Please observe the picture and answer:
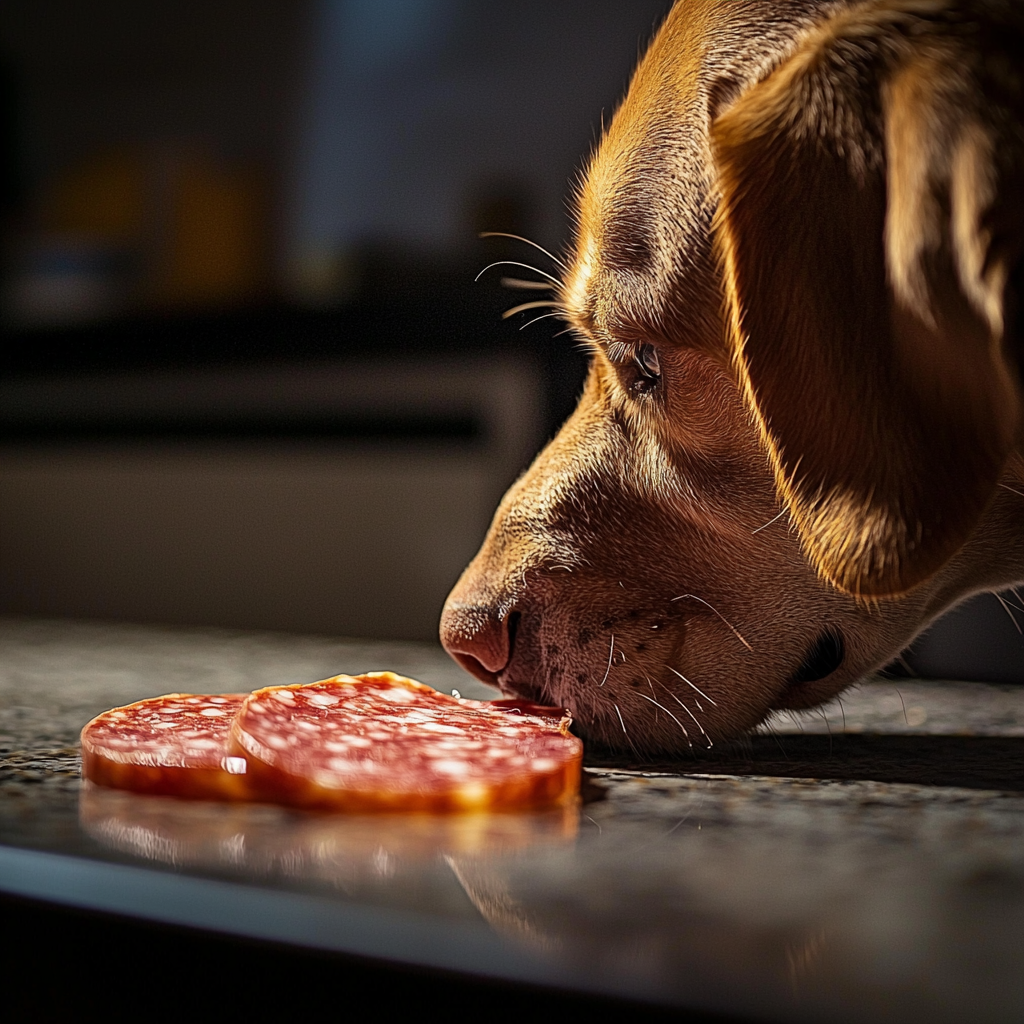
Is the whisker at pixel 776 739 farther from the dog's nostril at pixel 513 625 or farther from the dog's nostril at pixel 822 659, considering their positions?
the dog's nostril at pixel 513 625

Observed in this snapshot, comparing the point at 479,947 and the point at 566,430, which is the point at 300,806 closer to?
the point at 479,947

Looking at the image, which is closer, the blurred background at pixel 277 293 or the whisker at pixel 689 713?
the whisker at pixel 689 713

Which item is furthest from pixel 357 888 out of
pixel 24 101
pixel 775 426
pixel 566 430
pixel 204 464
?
pixel 24 101

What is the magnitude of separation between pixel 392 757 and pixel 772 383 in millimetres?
378

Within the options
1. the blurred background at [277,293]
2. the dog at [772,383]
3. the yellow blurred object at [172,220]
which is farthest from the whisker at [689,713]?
the yellow blurred object at [172,220]

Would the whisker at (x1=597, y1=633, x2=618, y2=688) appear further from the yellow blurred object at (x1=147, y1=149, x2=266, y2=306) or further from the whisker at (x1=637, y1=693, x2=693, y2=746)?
the yellow blurred object at (x1=147, y1=149, x2=266, y2=306)

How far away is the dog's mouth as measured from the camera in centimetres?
114

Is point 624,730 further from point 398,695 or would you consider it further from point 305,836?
point 305,836

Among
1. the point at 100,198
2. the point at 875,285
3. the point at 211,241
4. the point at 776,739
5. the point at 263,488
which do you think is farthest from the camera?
the point at 100,198

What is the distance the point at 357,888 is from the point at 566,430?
64cm

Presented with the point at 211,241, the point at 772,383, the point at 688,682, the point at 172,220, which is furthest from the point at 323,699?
the point at 172,220

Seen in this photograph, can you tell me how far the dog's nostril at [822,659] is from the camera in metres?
1.13

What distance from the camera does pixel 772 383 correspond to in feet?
2.94

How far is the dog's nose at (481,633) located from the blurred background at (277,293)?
1323 millimetres
